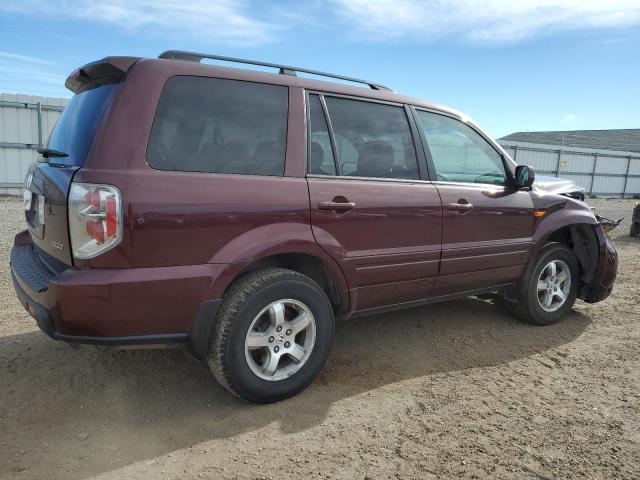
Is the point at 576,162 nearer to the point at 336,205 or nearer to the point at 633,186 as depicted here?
the point at 633,186

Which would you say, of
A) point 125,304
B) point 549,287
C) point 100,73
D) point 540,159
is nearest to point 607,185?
point 540,159

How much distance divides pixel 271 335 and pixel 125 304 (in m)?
0.83

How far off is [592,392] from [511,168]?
1.85m

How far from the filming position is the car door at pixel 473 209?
12.0 feet

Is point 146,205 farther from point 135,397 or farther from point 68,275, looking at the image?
point 135,397

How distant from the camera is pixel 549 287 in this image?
14.7 feet

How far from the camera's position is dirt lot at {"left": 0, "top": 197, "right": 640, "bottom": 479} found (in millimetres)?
2389

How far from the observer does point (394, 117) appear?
3.53 metres

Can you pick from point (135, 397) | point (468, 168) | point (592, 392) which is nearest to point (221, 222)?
point (135, 397)

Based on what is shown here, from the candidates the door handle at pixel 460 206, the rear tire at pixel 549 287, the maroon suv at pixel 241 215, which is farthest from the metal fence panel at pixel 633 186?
the door handle at pixel 460 206

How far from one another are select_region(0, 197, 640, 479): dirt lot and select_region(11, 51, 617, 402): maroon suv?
13.6 inches

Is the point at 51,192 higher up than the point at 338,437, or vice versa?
the point at 51,192

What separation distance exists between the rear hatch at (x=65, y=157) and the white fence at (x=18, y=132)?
1282 centimetres

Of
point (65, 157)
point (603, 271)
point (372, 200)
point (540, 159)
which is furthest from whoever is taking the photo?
point (540, 159)
